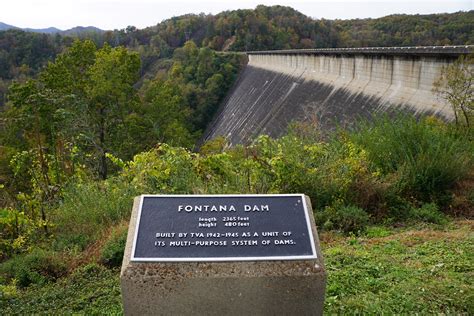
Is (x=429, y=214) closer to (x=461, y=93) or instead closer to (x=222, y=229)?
(x=222, y=229)

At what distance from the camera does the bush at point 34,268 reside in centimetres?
475

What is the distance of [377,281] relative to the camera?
3799 millimetres

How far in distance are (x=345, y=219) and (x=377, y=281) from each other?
1.64 metres

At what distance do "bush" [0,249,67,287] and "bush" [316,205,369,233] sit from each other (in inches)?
120

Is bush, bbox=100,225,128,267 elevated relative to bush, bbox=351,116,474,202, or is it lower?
lower

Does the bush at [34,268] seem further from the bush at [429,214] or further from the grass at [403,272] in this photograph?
the bush at [429,214]

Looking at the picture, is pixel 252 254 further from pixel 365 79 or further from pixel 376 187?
pixel 365 79

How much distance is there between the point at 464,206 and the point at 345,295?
314 cm

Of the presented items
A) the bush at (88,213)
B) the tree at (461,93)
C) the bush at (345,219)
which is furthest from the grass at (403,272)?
the tree at (461,93)

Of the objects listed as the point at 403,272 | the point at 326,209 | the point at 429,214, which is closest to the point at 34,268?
the point at 326,209

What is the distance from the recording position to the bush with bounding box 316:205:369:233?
5372 millimetres

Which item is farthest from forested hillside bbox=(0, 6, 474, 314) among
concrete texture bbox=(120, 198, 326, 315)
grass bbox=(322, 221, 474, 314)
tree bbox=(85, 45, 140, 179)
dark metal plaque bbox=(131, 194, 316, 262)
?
tree bbox=(85, 45, 140, 179)

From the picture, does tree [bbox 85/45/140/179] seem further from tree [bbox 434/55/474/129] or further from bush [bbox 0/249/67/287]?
tree [bbox 434/55/474/129]

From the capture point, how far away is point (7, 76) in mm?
59281
